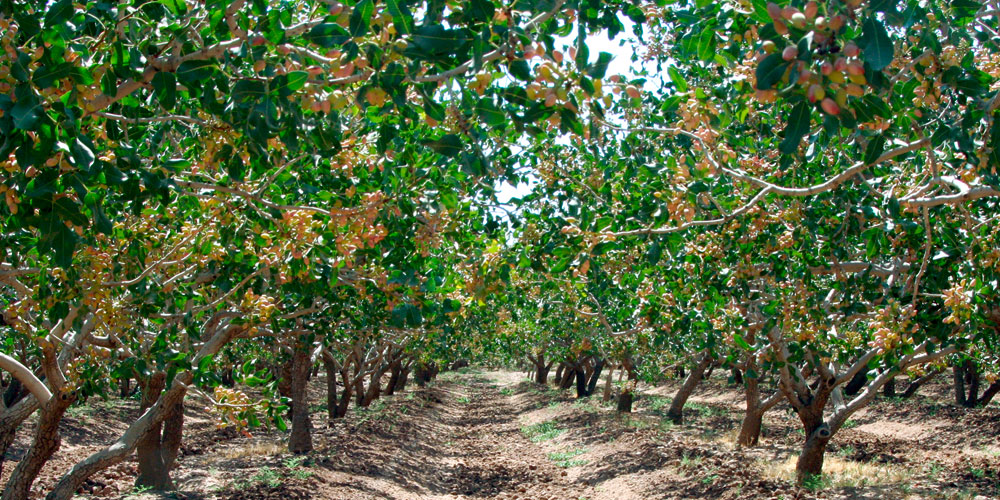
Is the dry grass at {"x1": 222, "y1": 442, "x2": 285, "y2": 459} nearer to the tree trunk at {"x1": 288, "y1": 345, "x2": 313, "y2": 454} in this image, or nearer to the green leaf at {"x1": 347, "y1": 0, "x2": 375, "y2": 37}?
the tree trunk at {"x1": 288, "y1": 345, "x2": 313, "y2": 454}

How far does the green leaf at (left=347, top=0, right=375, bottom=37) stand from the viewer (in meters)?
2.48

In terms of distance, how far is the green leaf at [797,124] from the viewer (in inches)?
89.7

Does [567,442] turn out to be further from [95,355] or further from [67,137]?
[67,137]

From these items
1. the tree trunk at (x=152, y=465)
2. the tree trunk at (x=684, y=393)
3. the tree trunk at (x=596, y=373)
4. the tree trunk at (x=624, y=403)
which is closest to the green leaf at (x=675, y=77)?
the tree trunk at (x=152, y=465)

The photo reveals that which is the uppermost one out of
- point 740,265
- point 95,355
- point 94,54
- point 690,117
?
point 94,54

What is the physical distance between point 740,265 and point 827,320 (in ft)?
5.57

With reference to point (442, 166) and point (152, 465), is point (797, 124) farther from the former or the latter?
point (152, 465)

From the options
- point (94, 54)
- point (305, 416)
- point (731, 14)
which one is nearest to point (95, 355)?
point (94, 54)

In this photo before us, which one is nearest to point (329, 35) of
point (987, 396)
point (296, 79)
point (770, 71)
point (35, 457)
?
point (296, 79)

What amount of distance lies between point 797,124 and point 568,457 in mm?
13342

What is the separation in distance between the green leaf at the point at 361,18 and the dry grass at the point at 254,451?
13083 millimetres

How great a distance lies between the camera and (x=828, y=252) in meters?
6.12

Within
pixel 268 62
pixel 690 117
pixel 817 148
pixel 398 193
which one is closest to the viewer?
pixel 268 62

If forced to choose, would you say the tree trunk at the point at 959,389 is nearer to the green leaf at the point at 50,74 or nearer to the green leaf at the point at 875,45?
the green leaf at the point at 875,45
